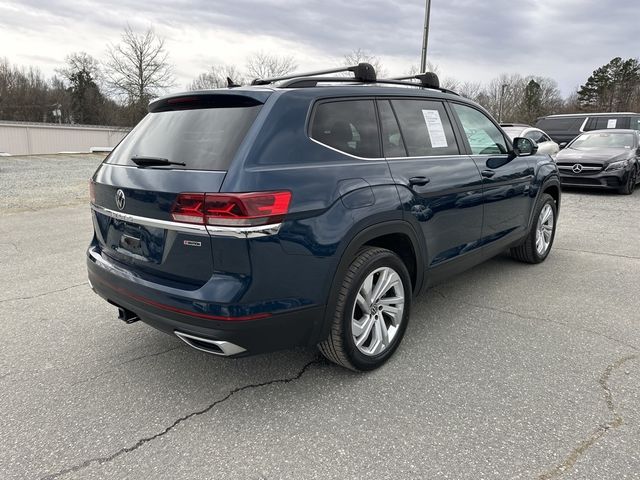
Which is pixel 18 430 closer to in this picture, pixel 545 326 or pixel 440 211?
pixel 440 211

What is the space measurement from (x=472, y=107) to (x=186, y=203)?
117 inches

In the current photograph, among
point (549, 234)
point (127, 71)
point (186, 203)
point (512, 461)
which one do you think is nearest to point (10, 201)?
point (186, 203)

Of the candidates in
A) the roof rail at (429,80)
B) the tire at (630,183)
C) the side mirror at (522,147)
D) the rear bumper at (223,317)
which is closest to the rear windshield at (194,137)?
the rear bumper at (223,317)

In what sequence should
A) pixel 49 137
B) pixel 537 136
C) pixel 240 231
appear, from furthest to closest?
pixel 49 137, pixel 537 136, pixel 240 231

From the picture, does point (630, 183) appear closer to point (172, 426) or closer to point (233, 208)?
point (233, 208)

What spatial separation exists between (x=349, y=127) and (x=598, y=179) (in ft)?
32.6

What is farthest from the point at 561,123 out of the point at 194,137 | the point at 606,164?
the point at 194,137

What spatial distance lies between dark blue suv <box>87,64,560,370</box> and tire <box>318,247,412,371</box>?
0.03ft

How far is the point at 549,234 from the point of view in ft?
18.2

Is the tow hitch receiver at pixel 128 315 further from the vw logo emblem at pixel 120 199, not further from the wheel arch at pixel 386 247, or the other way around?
the wheel arch at pixel 386 247

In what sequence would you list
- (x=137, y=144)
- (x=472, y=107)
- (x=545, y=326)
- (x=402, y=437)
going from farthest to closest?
(x=472, y=107)
(x=545, y=326)
(x=137, y=144)
(x=402, y=437)

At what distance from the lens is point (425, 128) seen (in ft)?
11.6

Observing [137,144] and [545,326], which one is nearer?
[137,144]

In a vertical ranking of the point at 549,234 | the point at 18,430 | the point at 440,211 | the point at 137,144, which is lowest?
the point at 18,430
